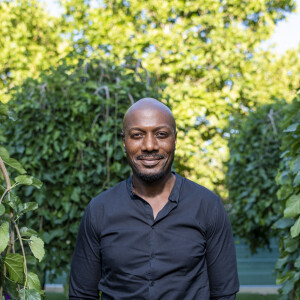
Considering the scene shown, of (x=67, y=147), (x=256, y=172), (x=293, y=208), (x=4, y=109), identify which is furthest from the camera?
(x=256, y=172)

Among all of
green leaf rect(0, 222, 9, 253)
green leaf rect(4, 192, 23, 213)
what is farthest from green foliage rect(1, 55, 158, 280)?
green leaf rect(0, 222, 9, 253)

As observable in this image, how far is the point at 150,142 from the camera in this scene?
169cm

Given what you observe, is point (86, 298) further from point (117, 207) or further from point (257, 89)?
point (257, 89)

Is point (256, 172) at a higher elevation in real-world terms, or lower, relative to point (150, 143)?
lower

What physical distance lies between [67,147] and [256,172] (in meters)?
2.63

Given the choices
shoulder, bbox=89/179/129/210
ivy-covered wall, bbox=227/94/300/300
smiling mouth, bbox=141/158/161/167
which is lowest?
ivy-covered wall, bbox=227/94/300/300

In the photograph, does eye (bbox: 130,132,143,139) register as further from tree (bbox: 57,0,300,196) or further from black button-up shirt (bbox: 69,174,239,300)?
tree (bbox: 57,0,300,196)

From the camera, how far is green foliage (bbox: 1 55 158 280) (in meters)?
3.68

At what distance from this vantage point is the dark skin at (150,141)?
5.59ft

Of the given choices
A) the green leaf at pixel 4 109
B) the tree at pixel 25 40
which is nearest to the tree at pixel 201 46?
the tree at pixel 25 40

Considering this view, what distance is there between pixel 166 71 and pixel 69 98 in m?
5.24

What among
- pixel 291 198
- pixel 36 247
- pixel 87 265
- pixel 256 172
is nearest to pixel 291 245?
pixel 291 198

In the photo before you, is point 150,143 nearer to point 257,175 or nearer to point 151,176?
point 151,176

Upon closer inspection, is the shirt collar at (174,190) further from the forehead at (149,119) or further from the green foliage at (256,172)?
the green foliage at (256,172)
